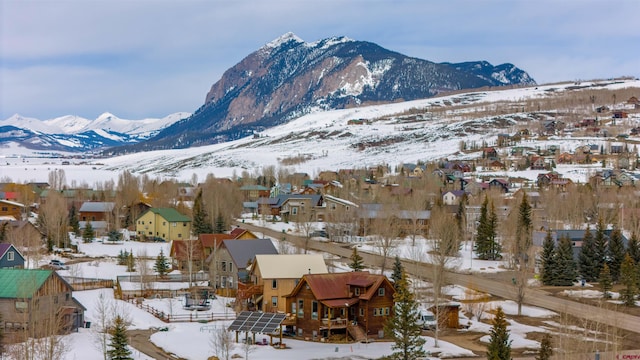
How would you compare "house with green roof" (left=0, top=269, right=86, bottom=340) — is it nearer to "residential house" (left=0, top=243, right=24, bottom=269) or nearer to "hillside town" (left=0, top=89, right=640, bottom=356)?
"hillside town" (left=0, top=89, right=640, bottom=356)

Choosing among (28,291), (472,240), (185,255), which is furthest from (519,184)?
(28,291)

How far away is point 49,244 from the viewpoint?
8138cm

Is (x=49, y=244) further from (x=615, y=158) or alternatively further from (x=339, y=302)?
(x=615, y=158)

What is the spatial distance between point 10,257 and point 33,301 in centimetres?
2199

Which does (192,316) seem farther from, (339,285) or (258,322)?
(339,285)

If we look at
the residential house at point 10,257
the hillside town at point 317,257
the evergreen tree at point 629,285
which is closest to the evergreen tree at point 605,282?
the hillside town at point 317,257

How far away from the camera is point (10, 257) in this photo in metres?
64.9

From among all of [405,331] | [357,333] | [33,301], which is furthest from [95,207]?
[405,331]

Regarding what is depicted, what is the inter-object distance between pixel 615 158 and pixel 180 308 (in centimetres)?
16405

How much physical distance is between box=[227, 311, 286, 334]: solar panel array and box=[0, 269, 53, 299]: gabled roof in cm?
1280

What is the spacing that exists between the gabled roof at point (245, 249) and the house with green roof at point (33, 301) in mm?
16639

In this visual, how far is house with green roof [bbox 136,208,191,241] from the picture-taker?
3905 inches

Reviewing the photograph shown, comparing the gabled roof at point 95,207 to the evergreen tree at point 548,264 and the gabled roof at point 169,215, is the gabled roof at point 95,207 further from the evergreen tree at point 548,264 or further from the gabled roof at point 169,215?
the evergreen tree at point 548,264

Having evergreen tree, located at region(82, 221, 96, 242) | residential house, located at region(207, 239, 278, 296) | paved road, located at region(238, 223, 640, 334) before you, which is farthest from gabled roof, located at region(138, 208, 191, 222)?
residential house, located at region(207, 239, 278, 296)
